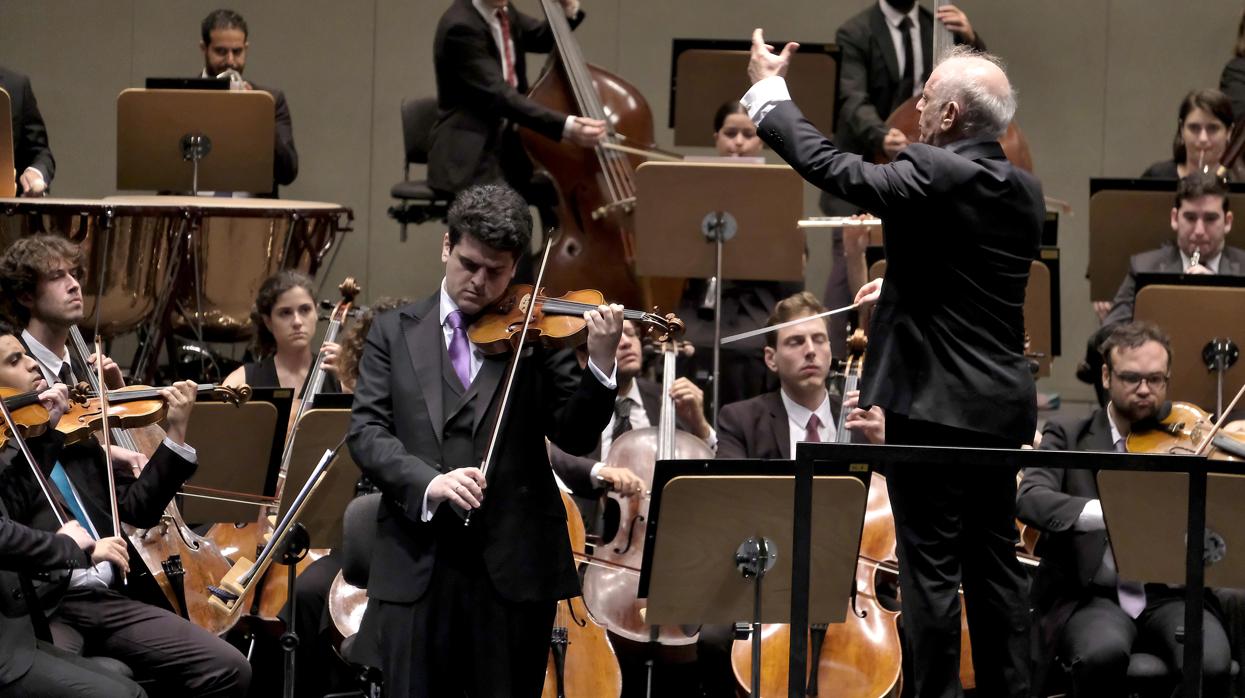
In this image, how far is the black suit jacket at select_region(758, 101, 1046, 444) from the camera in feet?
8.87

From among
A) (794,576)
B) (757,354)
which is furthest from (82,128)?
(794,576)

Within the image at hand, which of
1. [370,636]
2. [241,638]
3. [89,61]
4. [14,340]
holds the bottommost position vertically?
[241,638]

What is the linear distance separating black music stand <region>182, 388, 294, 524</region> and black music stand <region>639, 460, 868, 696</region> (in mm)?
1089

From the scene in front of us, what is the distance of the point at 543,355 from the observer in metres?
2.93

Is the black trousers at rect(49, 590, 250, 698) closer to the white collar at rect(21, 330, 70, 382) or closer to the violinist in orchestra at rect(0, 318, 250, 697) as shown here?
the violinist in orchestra at rect(0, 318, 250, 697)

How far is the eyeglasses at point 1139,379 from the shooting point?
4.09m

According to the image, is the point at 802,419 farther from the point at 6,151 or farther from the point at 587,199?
the point at 6,151

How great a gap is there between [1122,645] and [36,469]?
2.51 meters

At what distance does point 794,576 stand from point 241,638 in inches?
87.3

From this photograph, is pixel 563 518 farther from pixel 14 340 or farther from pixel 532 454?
pixel 14 340

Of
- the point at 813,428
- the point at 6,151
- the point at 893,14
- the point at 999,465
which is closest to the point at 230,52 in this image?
the point at 6,151

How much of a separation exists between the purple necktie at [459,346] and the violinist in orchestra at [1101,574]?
162 cm

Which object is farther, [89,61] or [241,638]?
[89,61]

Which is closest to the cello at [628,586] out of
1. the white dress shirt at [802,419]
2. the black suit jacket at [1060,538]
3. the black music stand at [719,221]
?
the white dress shirt at [802,419]
